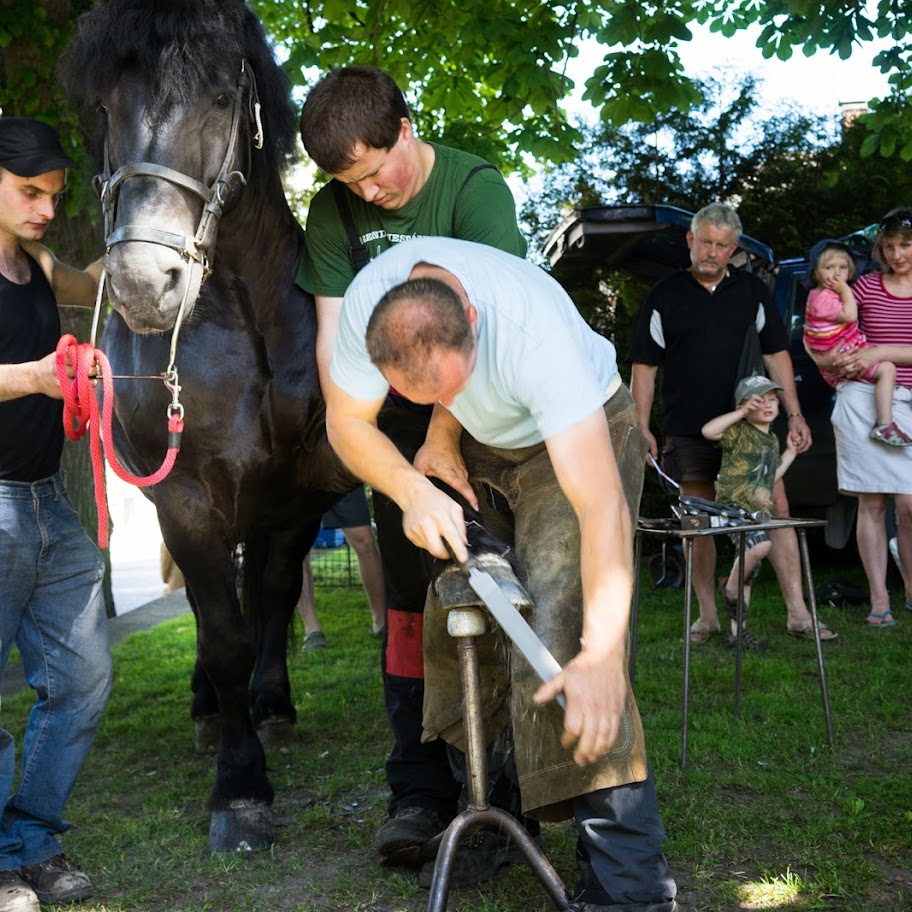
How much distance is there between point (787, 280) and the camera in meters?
8.21

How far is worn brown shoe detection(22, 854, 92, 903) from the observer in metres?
3.10

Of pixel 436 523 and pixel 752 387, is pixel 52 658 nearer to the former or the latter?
pixel 436 523

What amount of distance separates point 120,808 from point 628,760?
2.27 m

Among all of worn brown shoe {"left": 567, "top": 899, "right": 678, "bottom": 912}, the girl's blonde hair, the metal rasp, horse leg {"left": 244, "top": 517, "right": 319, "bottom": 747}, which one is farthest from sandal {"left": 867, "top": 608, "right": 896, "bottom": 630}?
the metal rasp

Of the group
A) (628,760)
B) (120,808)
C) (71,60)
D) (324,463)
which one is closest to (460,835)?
(628,760)

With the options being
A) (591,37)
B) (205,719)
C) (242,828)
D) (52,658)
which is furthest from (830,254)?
(52,658)

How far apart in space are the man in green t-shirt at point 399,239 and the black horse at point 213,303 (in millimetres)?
193

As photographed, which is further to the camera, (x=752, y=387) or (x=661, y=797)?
(x=752, y=387)

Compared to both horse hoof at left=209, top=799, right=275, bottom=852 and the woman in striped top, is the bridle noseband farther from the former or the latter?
the woman in striped top

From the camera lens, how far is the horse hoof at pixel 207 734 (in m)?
4.70

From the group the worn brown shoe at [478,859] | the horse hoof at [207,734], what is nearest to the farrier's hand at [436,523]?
the worn brown shoe at [478,859]

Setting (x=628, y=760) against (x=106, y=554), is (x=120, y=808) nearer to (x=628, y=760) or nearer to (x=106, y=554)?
(x=628, y=760)

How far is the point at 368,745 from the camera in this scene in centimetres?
461

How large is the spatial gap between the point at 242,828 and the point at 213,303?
5.49ft
